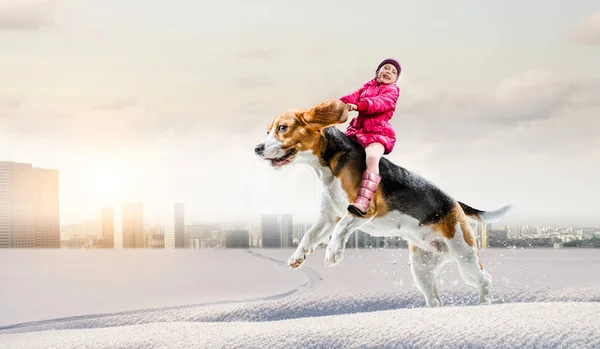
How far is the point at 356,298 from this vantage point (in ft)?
12.1

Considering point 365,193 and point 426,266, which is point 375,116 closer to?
point 365,193

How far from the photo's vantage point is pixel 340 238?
96.7 inches

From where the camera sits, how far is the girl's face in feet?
8.49

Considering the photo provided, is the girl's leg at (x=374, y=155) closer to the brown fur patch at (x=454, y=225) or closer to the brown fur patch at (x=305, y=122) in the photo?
the brown fur patch at (x=305, y=122)

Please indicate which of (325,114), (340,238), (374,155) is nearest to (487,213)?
(374,155)

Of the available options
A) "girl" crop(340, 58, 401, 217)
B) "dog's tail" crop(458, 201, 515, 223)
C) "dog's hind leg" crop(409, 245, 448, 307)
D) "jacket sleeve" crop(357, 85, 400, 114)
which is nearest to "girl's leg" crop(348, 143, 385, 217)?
"girl" crop(340, 58, 401, 217)

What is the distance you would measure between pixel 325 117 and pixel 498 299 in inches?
56.2

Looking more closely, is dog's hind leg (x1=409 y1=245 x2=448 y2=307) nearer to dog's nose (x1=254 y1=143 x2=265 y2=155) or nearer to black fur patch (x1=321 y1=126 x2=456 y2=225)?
black fur patch (x1=321 y1=126 x2=456 y2=225)

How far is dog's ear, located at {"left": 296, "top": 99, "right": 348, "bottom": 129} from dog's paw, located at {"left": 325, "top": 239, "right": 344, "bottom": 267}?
0.42 meters

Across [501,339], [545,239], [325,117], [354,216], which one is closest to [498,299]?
[545,239]

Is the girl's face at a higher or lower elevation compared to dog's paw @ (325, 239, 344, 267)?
higher

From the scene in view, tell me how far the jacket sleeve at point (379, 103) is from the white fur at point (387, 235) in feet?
0.85

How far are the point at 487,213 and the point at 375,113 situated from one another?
0.82 m

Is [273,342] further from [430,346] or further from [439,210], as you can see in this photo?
[439,210]
